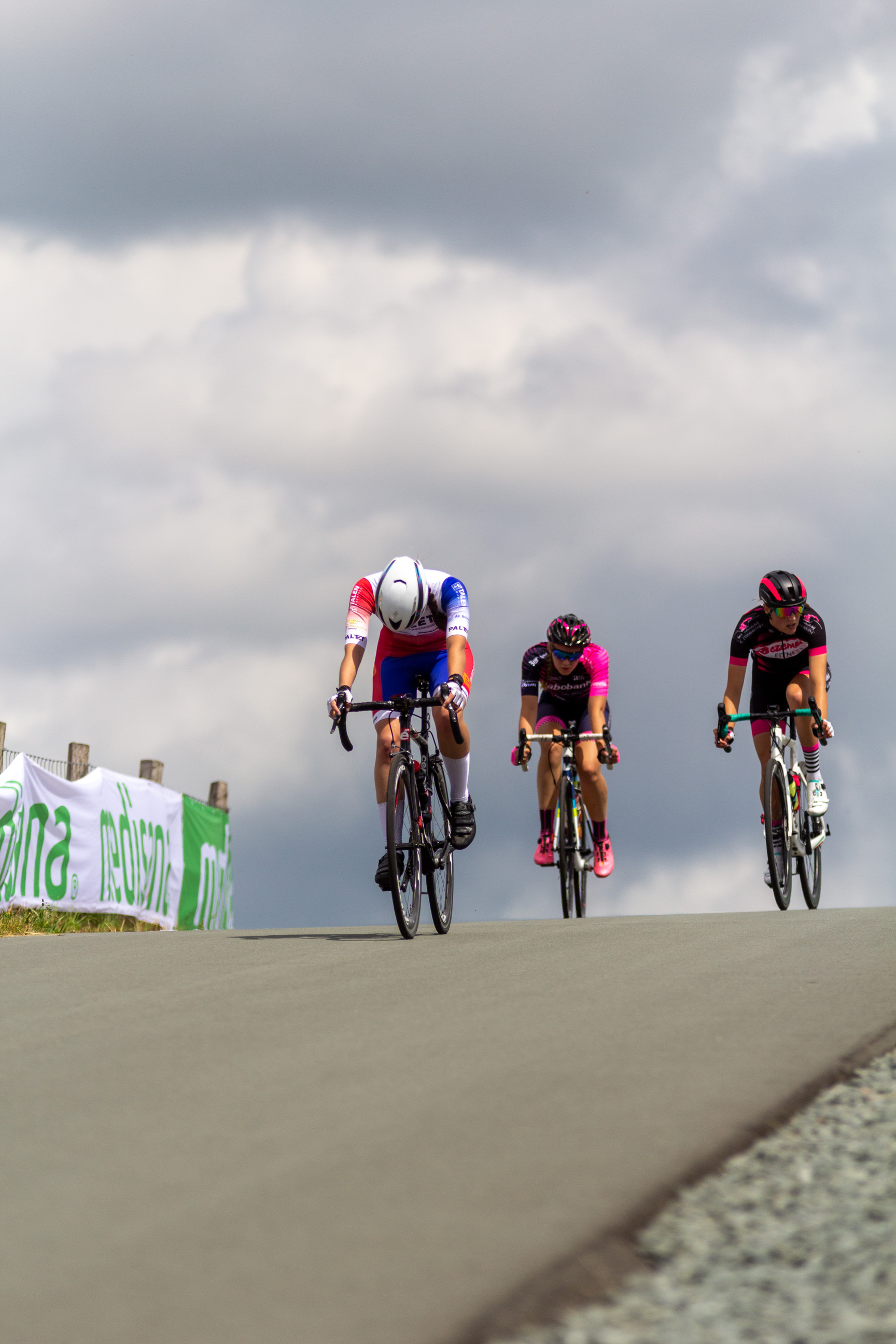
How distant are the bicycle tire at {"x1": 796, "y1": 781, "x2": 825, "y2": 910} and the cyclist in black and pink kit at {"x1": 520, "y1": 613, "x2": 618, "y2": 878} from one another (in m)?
1.71

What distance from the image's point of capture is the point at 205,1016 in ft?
16.4

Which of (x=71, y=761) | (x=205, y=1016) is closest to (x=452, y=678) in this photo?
(x=205, y=1016)

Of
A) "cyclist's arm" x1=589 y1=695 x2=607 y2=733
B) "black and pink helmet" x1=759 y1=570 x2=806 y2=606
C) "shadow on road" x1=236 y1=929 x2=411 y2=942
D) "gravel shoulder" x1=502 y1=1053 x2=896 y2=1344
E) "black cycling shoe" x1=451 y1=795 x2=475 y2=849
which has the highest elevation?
"black and pink helmet" x1=759 y1=570 x2=806 y2=606

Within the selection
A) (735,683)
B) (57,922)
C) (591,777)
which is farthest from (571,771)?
Result: (57,922)

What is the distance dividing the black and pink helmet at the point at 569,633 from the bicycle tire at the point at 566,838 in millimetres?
1170

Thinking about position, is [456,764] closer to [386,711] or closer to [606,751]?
[386,711]

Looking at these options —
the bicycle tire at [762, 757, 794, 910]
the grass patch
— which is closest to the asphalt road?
the bicycle tire at [762, 757, 794, 910]

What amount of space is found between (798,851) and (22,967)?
21.7 ft

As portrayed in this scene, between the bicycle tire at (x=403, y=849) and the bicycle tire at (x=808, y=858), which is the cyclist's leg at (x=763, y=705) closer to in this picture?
the bicycle tire at (x=808, y=858)

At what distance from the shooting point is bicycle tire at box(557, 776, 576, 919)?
12.4 metres

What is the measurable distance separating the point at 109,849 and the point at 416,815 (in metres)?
9.03

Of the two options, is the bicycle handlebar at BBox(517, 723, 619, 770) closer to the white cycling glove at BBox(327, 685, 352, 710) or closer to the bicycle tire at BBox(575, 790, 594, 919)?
the bicycle tire at BBox(575, 790, 594, 919)

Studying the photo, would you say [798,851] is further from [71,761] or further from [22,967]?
[71,761]

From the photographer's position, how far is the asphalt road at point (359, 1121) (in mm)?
2344
